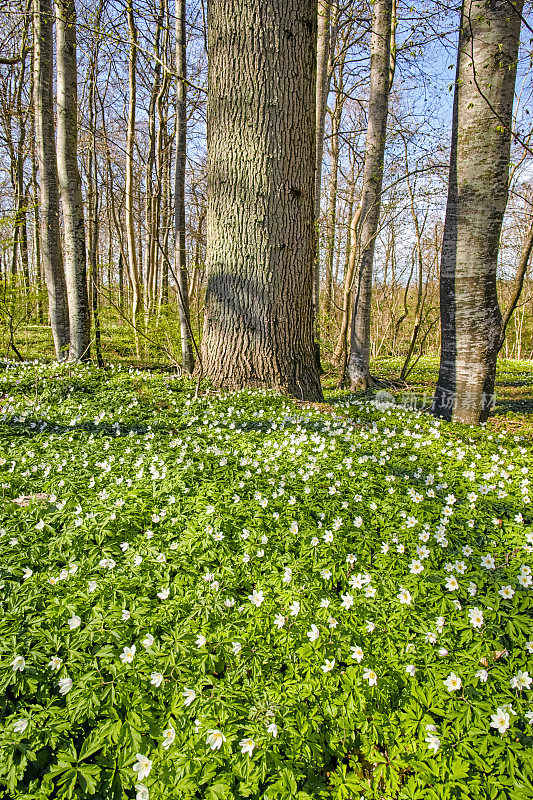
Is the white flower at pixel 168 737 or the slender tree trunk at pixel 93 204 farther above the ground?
the slender tree trunk at pixel 93 204

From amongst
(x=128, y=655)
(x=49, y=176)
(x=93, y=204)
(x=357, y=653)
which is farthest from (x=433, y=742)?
(x=93, y=204)

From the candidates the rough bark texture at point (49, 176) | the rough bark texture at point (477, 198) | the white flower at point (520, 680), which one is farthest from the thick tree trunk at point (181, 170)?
the white flower at point (520, 680)

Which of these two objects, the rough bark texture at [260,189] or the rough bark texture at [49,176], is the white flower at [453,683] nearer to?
the rough bark texture at [260,189]

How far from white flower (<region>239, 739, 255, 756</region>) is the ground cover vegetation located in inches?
0.5

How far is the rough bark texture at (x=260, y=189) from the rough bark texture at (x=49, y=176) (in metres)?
3.58

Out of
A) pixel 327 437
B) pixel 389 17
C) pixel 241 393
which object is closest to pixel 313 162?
pixel 241 393

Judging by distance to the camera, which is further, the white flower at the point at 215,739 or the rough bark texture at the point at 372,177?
the rough bark texture at the point at 372,177

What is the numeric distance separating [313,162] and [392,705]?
5.34 m

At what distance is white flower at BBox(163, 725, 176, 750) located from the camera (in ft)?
4.74

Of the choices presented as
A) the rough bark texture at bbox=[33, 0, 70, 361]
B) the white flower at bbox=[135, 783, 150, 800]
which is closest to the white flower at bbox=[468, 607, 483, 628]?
the white flower at bbox=[135, 783, 150, 800]

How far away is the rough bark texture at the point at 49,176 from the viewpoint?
7035 mm

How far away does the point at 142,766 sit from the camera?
1.41m

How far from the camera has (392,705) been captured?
160cm

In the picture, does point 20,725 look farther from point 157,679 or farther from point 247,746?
point 247,746
